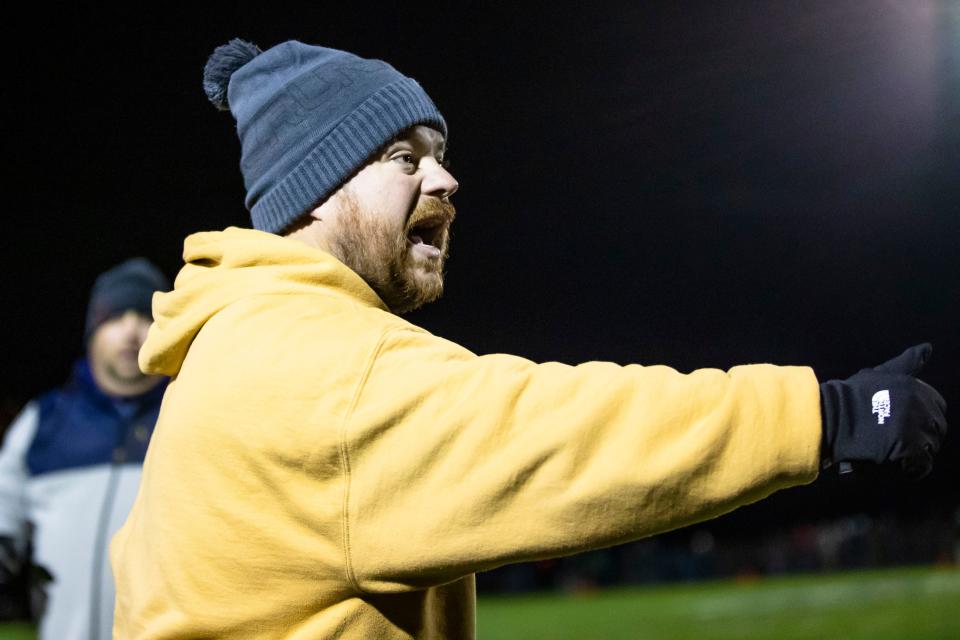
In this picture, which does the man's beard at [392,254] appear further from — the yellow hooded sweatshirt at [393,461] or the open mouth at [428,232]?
the yellow hooded sweatshirt at [393,461]

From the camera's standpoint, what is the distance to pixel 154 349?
4.46 feet

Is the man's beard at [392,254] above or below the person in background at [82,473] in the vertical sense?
above

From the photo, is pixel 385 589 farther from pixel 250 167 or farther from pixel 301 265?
pixel 250 167

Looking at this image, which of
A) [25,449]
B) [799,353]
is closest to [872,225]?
[799,353]

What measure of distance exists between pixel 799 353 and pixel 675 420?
5302 mm

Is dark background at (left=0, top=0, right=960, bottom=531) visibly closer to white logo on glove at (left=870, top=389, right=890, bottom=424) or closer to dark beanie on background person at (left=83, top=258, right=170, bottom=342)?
dark beanie on background person at (left=83, top=258, right=170, bottom=342)

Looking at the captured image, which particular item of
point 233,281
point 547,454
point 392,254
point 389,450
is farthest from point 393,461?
point 392,254

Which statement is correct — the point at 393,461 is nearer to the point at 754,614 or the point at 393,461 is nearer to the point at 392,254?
the point at 392,254

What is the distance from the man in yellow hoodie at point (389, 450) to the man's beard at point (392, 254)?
0.29 ft

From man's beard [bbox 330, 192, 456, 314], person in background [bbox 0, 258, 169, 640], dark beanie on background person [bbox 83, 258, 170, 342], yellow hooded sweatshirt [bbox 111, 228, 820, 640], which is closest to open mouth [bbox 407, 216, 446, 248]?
man's beard [bbox 330, 192, 456, 314]

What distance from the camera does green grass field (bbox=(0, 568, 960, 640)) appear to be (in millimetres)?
7797

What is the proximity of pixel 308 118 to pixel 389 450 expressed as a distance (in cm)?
70

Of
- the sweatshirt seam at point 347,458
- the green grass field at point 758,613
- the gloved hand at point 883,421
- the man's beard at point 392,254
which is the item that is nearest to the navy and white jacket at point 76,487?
the man's beard at point 392,254

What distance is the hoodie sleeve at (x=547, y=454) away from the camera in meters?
1.01
